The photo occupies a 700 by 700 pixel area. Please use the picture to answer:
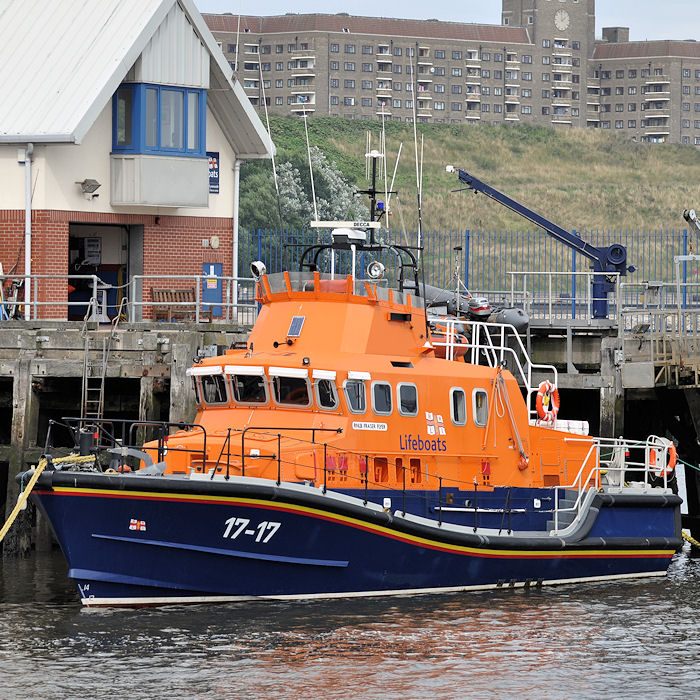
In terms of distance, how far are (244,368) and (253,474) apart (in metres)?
1.39

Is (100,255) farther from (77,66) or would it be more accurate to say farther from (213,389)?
(213,389)

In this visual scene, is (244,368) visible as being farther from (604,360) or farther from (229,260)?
(229,260)

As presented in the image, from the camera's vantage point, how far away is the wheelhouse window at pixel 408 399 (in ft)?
60.1

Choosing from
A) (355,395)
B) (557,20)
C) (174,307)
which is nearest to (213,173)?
(174,307)

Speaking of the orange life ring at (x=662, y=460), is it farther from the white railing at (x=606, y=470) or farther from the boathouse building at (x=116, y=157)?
the boathouse building at (x=116, y=157)

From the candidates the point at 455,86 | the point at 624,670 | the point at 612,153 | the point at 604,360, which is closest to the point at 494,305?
the point at 604,360

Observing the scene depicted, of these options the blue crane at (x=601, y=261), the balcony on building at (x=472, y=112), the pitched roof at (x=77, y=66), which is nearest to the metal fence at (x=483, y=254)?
the blue crane at (x=601, y=261)

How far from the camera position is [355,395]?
59.0ft

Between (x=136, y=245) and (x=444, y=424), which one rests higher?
(x=136, y=245)

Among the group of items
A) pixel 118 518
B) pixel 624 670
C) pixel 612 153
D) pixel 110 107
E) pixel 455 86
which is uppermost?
pixel 455 86

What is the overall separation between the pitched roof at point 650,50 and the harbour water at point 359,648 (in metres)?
121

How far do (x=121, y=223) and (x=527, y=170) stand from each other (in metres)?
62.8

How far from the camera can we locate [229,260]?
104 ft

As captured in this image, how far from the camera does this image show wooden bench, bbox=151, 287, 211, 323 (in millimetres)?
27141
